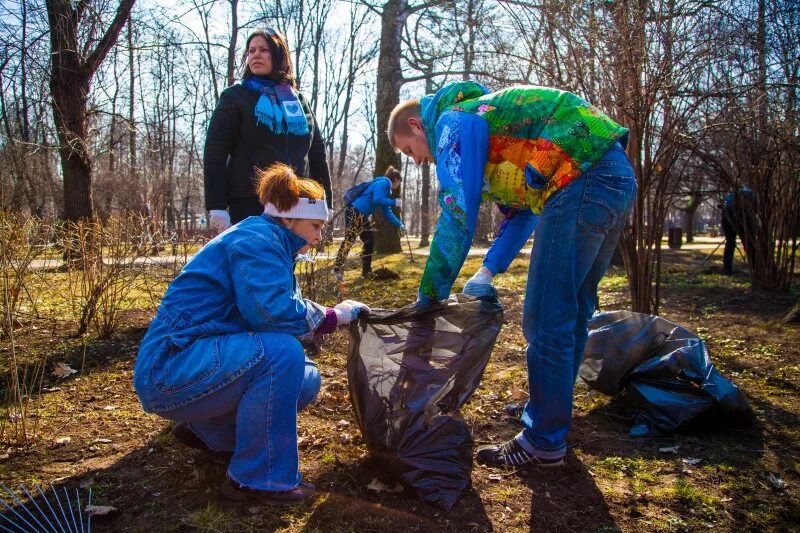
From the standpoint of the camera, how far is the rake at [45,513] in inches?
64.1

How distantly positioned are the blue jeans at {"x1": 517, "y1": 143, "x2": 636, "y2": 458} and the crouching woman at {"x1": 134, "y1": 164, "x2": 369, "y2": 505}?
85 centimetres

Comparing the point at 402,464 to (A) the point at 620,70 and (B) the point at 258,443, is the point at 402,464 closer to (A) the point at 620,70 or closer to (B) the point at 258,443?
(B) the point at 258,443

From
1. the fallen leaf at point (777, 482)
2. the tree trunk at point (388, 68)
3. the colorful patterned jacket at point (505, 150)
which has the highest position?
the tree trunk at point (388, 68)

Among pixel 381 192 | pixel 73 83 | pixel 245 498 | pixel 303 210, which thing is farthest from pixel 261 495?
pixel 73 83

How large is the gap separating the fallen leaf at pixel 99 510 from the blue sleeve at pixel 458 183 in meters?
1.35

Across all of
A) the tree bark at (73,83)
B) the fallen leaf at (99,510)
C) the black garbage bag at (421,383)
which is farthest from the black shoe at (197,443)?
the tree bark at (73,83)

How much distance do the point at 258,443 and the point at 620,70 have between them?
10.3ft

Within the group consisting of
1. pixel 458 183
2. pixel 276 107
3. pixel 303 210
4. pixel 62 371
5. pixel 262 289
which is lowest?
pixel 62 371

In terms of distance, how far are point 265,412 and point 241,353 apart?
208 millimetres

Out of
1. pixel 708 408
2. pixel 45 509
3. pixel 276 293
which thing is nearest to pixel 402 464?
pixel 276 293

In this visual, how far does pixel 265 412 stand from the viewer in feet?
5.54

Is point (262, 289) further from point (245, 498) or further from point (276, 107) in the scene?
point (276, 107)

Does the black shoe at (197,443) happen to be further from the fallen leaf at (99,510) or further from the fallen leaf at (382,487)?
the fallen leaf at (382,487)

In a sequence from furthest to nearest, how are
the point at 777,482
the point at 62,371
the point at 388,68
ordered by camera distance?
1. the point at 388,68
2. the point at 62,371
3. the point at 777,482
